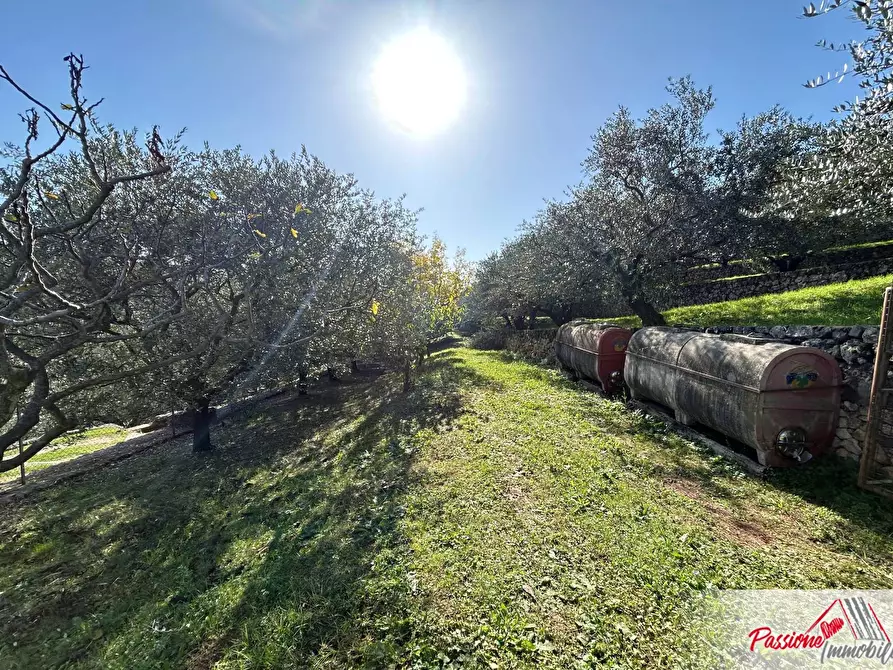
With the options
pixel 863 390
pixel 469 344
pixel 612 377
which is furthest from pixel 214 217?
pixel 469 344

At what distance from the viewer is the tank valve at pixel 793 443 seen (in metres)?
6.73

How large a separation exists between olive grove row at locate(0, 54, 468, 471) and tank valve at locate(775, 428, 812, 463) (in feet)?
28.3

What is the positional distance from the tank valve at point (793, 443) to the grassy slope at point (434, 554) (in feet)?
1.25

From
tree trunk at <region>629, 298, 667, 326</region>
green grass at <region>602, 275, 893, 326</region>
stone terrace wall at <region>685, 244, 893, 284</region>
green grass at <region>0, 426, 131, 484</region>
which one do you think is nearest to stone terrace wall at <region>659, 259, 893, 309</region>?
stone terrace wall at <region>685, 244, 893, 284</region>

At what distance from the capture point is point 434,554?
5.32 meters

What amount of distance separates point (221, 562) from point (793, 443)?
1095 centimetres

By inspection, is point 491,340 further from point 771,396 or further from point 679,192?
point 771,396

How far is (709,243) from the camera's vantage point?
16531 mm

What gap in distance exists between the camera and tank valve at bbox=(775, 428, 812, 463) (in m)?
6.73

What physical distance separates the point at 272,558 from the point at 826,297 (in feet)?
60.1

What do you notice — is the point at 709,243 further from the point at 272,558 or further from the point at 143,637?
the point at 143,637

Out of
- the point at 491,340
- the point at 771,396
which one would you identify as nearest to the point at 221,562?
the point at 771,396

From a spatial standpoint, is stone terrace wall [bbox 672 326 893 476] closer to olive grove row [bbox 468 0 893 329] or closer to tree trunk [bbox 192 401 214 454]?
olive grove row [bbox 468 0 893 329]

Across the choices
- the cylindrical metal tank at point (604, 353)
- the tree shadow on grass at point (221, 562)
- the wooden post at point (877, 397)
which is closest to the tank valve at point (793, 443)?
the wooden post at point (877, 397)
